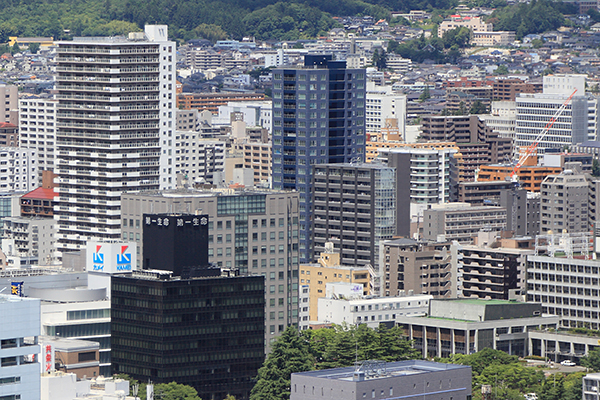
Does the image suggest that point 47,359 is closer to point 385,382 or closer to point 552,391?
point 385,382

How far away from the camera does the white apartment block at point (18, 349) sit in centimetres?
11725

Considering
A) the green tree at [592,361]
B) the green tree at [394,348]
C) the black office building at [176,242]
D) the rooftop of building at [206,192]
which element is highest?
the rooftop of building at [206,192]

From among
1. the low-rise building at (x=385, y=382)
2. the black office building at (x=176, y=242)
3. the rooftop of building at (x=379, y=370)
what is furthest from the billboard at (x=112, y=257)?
the low-rise building at (x=385, y=382)

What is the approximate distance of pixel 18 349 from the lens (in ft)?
387

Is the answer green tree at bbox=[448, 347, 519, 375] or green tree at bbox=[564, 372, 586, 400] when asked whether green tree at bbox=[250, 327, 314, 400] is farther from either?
green tree at bbox=[564, 372, 586, 400]

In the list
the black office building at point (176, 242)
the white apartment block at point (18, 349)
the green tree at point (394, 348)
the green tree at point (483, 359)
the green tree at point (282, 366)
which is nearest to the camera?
the white apartment block at point (18, 349)

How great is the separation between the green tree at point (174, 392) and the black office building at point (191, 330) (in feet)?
10.5

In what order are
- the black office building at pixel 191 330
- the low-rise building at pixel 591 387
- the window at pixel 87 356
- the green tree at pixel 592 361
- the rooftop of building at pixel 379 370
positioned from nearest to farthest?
the rooftop of building at pixel 379 370 < the low-rise building at pixel 591 387 < the black office building at pixel 191 330 < the window at pixel 87 356 < the green tree at pixel 592 361

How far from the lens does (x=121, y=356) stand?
16388 centimetres

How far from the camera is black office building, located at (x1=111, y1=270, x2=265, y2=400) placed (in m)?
160

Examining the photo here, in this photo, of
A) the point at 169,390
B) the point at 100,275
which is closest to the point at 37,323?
the point at 169,390

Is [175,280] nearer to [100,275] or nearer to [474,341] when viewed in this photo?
[100,275]

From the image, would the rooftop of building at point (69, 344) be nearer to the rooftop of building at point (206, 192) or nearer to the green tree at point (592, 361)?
the rooftop of building at point (206, 192)

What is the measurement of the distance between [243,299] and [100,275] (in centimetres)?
2375
